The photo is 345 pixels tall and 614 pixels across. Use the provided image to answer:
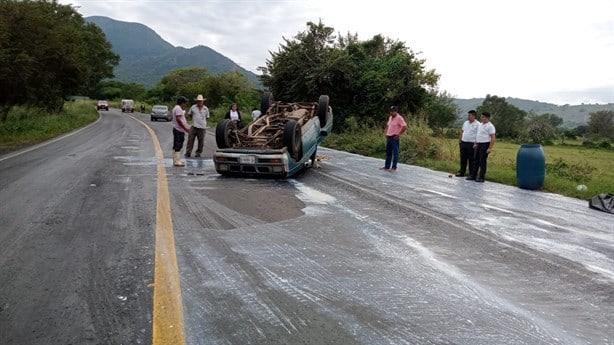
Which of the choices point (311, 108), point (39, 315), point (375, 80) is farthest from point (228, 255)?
point (375, 80)

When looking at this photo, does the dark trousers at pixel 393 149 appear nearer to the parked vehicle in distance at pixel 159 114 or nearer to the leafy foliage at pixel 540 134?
the parked vehicle in distance at pixel 159 114

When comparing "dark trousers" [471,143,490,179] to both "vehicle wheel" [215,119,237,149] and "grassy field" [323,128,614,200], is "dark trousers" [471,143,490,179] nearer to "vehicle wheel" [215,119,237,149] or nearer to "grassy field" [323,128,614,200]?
"grassy field" [323,128,614,200]

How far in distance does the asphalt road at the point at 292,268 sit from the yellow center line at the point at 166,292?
0.06 feet

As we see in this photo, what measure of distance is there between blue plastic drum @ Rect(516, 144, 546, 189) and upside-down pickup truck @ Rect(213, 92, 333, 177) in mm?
4640

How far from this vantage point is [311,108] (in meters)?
12.4

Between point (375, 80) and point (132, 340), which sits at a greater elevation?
point (375, 80)

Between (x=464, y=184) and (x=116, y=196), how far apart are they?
23.8ft

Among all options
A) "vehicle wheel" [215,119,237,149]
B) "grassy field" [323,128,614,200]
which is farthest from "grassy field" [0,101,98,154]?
"grassy field" [323,128,614,200]

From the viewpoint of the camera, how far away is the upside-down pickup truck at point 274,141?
30.8 ft

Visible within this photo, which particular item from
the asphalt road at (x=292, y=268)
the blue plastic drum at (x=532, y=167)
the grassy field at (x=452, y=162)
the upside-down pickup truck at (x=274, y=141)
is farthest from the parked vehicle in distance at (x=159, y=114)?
the blue plastic drum at (x=532, y=167)

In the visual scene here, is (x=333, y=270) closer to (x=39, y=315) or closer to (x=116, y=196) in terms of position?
(x=39, y=315)

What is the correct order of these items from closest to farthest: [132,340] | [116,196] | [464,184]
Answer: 1. [132,340]
2. [116,196]
3. [464,184]

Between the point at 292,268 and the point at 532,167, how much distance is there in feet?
27.2

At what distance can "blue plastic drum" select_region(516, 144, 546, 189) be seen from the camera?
1051cm
